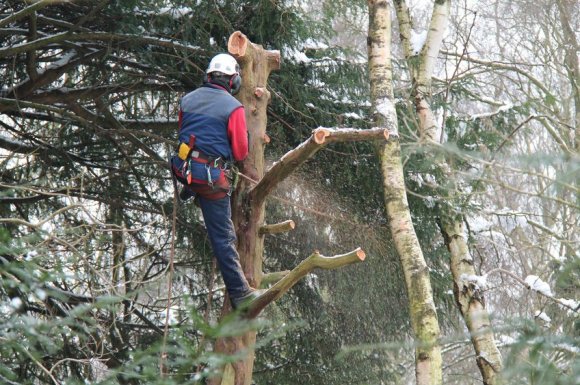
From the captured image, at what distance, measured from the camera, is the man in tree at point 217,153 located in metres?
5.67

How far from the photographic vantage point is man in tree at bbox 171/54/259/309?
18.6ft

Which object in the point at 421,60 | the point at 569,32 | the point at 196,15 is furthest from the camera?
the point at 569,32

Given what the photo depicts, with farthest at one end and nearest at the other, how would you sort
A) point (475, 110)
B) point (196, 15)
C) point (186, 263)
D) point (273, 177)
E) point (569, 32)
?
1. point (475, 110)
2. point (569, 32)
3. point (186, 263)
4. point (196, 15)
5. point (273, 177)

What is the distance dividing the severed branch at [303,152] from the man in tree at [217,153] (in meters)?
0.25

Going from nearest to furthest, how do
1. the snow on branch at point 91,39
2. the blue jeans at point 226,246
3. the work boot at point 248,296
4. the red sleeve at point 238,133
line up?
the work boot at point 248,296, the blue jeans at point 226,246, the red sleeve at point 238,133, the snow on branch at point 91,39

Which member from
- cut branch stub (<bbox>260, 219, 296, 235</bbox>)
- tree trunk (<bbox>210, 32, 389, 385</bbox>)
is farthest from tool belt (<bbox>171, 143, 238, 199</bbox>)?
cut branch stub (<bbox>260, 219, 296, 235</bbox>)

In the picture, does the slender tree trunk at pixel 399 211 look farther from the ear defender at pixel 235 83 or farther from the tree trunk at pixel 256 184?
the ear defender at pixel 235 83

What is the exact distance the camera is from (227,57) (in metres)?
5.93

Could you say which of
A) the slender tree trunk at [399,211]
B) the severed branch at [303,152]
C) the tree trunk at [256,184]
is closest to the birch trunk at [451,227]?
the slender tree trunk at [399,211]

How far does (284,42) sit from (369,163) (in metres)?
1.49

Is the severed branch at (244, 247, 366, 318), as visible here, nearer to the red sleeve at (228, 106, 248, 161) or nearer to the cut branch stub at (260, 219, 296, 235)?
the cut branch stub at (260, 219, 296, 235)

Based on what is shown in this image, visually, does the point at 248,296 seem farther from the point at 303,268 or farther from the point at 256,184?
the point at 256,184

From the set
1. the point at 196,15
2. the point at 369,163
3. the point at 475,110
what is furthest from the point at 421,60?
the point at 475,110

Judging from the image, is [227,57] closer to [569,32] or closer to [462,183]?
[462,183]
